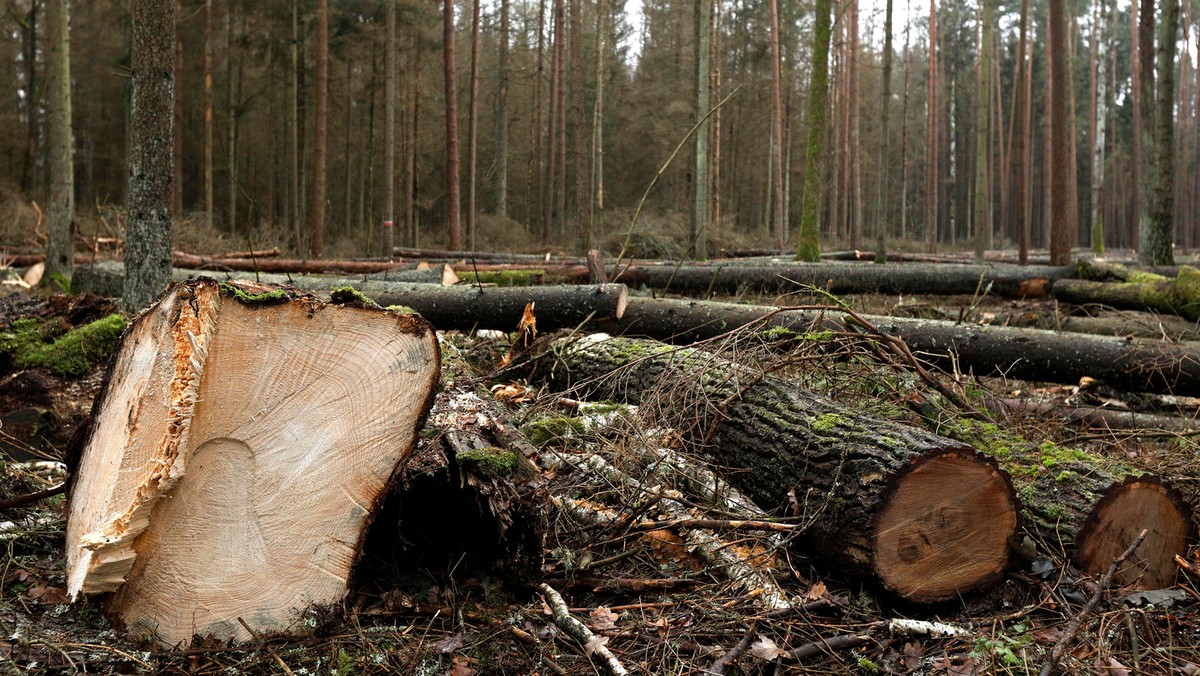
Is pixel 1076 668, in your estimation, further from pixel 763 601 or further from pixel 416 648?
pixel 416 648

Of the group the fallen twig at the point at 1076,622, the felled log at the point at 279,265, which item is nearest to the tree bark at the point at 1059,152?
the felled log at the point at 279,265

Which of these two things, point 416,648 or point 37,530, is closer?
point 416,648

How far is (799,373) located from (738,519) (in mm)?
1301

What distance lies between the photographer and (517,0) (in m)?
33.0

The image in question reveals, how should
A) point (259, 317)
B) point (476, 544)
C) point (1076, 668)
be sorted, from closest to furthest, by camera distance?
1. point (1076, 668)
2. point (259, 317)
3. point (476, 544)

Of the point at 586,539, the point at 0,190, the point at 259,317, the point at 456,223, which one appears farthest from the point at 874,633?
the point at 0,190

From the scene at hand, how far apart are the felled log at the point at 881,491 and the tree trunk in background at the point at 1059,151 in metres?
9.44

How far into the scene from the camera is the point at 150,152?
605 centimetres

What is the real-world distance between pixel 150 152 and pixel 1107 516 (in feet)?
21.2

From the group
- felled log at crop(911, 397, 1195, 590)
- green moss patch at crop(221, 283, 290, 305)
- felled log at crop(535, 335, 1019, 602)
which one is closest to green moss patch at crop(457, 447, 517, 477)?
green moss patch at crop(221, 283, 290, 305)

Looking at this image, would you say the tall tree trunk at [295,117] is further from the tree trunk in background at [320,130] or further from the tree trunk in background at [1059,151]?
the tree trunk in background at [1059,151]

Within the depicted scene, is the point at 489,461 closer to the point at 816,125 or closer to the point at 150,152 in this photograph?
the point at 150,152

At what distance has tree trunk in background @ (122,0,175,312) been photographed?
5.95m

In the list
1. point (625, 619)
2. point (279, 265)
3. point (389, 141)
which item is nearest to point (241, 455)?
point (625, 619)
